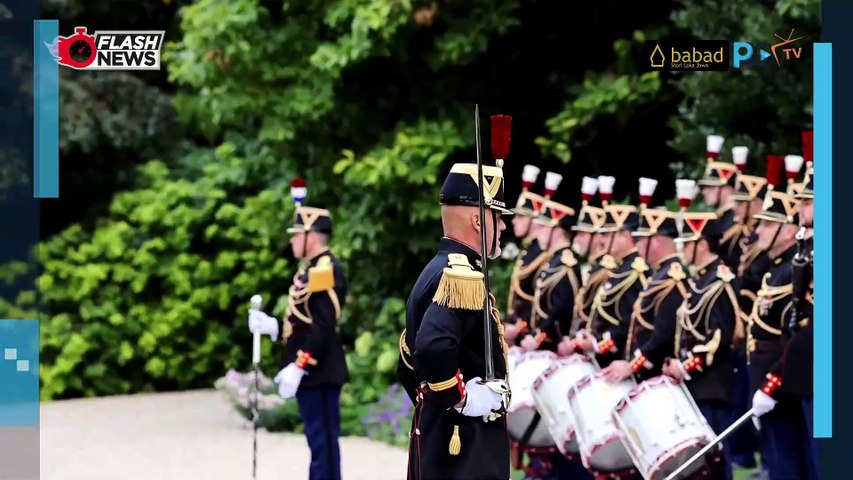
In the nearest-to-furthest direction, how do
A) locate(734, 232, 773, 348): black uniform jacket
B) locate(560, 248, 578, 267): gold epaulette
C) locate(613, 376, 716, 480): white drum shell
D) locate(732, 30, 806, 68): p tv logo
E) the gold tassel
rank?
the gold tassel, locate(613, 376, 716, 480): white drum shell, locate(734, 232, 773, 348): black uniform jacket, locate(560, 248, 578, 267): gold epaulette, locate(732, 30, 806, 68): p tv logo

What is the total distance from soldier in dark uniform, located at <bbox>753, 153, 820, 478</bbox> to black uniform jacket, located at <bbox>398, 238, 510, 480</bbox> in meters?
2.87

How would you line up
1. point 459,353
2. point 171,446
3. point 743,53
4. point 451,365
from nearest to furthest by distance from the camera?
point 451,365 < point 459,353 < point 743,53 < point 171,446

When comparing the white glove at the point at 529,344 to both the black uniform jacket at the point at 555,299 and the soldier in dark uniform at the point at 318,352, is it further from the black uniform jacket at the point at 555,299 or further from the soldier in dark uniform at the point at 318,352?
the soldier in dark uniform at the point at 318,352

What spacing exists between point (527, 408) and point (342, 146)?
17.6ft

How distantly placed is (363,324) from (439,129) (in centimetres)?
207

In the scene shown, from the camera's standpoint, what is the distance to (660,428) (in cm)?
768

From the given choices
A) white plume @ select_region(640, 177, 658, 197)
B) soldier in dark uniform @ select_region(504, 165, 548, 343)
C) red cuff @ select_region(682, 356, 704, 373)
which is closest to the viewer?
red cuff @ select_region(682, 356, 704, 373)

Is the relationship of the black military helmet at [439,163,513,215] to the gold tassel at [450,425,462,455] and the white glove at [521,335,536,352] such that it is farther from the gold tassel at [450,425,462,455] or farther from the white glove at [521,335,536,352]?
the white glove at [521,335,536,352]

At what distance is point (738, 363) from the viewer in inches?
400

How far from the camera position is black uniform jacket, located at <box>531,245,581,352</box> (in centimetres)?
1000

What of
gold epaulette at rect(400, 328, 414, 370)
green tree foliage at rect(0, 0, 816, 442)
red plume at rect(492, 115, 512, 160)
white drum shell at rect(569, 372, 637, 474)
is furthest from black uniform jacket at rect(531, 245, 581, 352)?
red plume at rect(492, 115, 512, 160)

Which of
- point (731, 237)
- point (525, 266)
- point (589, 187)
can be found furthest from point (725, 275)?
point (525, 266)

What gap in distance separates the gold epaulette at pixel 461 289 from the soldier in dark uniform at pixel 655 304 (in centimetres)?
314

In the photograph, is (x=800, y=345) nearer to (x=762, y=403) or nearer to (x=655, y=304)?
(x=762, y=403)
